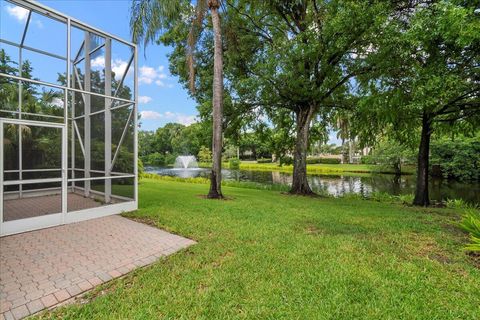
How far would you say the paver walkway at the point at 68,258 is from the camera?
2.77 m

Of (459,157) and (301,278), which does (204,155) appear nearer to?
(459,157)

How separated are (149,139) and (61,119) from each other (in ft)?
167

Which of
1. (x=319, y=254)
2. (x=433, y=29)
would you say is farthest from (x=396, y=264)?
(x=433, y=29)

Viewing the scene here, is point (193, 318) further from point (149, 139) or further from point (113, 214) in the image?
point (149, 139)

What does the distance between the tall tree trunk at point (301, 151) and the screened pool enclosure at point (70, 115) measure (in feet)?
22.4

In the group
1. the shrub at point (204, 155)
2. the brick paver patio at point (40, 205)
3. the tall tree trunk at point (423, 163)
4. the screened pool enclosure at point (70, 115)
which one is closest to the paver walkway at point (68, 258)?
the brick paver patio at point (40, 205)

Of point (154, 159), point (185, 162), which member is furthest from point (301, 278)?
point (154, 159)

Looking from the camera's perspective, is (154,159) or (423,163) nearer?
(423,163)

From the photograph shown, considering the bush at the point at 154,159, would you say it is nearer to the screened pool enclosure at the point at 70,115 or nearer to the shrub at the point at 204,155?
the shrub at the point at 204,155

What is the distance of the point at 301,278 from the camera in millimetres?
3051

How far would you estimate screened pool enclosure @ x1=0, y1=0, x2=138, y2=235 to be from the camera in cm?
602

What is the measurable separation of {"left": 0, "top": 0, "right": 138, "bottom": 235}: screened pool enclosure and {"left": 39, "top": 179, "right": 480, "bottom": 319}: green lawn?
2.74 metres

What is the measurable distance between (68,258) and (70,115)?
15.6 feet

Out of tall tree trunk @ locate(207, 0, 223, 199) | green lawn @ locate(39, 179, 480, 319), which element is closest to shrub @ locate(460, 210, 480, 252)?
green lawn @ locate(39, 179, 480, 319)
